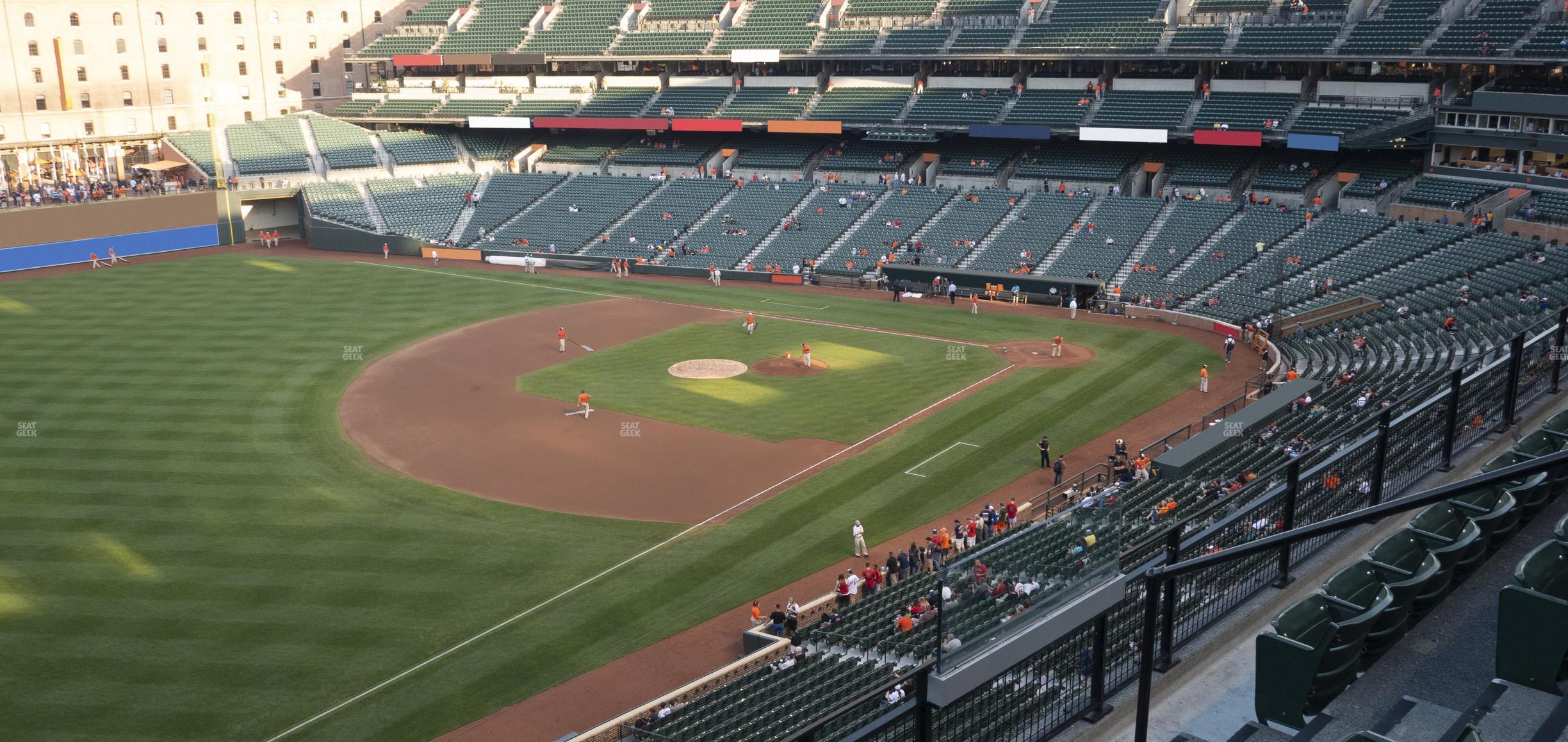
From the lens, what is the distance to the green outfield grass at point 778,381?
39719mm

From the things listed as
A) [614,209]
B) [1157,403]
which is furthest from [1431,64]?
[614,209]

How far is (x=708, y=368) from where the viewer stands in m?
46.1

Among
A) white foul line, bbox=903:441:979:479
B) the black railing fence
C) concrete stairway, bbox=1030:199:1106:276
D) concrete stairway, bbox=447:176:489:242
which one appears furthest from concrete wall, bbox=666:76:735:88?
the black railing fence

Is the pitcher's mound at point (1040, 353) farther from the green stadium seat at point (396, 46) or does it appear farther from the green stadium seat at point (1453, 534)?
the green stadium seat at point (396, 46)

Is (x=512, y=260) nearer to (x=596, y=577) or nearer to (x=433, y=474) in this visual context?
(x=433, y=474)

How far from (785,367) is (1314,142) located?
29987 millimetres

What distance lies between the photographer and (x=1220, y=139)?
199ft

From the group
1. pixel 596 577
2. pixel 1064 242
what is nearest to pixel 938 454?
pixel 596 577

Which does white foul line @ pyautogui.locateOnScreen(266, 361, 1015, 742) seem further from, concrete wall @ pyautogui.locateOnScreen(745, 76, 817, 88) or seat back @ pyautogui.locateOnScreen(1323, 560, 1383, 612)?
concrete wall @ pyautogui.locateOnScreen(745, 76, 817, 88)

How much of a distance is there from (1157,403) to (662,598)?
2089 cm

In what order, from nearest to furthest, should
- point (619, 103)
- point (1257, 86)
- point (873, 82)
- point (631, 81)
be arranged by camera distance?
point (1257, 86) < point (873, 82) < point (619, 103) < point (631, 81)

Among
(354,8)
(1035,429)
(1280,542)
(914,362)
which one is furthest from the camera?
(354,8)

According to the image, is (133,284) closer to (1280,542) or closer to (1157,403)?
(1157,403)

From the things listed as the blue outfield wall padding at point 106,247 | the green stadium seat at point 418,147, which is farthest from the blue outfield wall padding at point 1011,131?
the blue outfield wall padding at point 106,247
